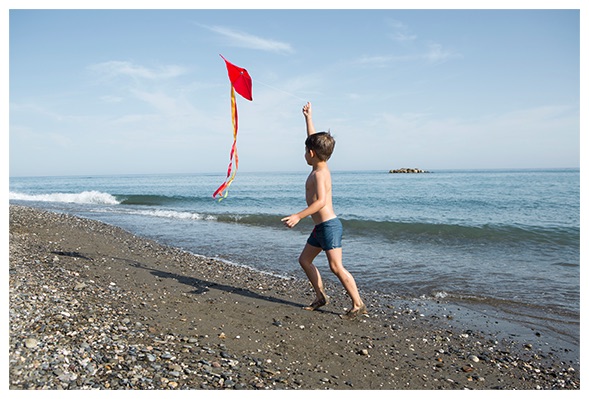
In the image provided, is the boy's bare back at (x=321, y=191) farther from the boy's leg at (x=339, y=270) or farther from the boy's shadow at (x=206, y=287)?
the boy's shadow at (x=206, y=287)

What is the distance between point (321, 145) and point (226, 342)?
2658 millimetres

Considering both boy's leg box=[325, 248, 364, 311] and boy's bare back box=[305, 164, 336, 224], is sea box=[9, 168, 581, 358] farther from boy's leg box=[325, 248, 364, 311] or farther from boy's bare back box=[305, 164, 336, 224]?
boy's bare back box=[305, 164, 336, 224]

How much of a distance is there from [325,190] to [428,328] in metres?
2.28

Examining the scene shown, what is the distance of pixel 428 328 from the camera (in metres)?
5.32

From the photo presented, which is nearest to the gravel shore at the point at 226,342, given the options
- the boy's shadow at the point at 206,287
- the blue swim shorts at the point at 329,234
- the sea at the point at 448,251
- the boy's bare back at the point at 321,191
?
the boy's shadow at the point at 206,287

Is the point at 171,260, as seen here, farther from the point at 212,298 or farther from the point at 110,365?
the point at 110,365

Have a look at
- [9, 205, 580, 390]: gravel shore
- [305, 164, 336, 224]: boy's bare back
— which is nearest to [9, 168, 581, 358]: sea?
[9, 205, 580, 390]: gravel shore

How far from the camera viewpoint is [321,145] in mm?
5258

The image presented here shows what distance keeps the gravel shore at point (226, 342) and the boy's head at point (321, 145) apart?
7.13ft

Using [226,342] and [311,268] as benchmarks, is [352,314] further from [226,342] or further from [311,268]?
Answer: [226,342]

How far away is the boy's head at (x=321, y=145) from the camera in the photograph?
5262mm

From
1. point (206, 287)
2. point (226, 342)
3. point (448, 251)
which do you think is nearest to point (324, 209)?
point (226, 342)

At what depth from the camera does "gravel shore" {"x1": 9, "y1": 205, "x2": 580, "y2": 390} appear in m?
3.43

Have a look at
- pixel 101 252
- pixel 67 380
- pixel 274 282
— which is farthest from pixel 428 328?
pixel 101 252
